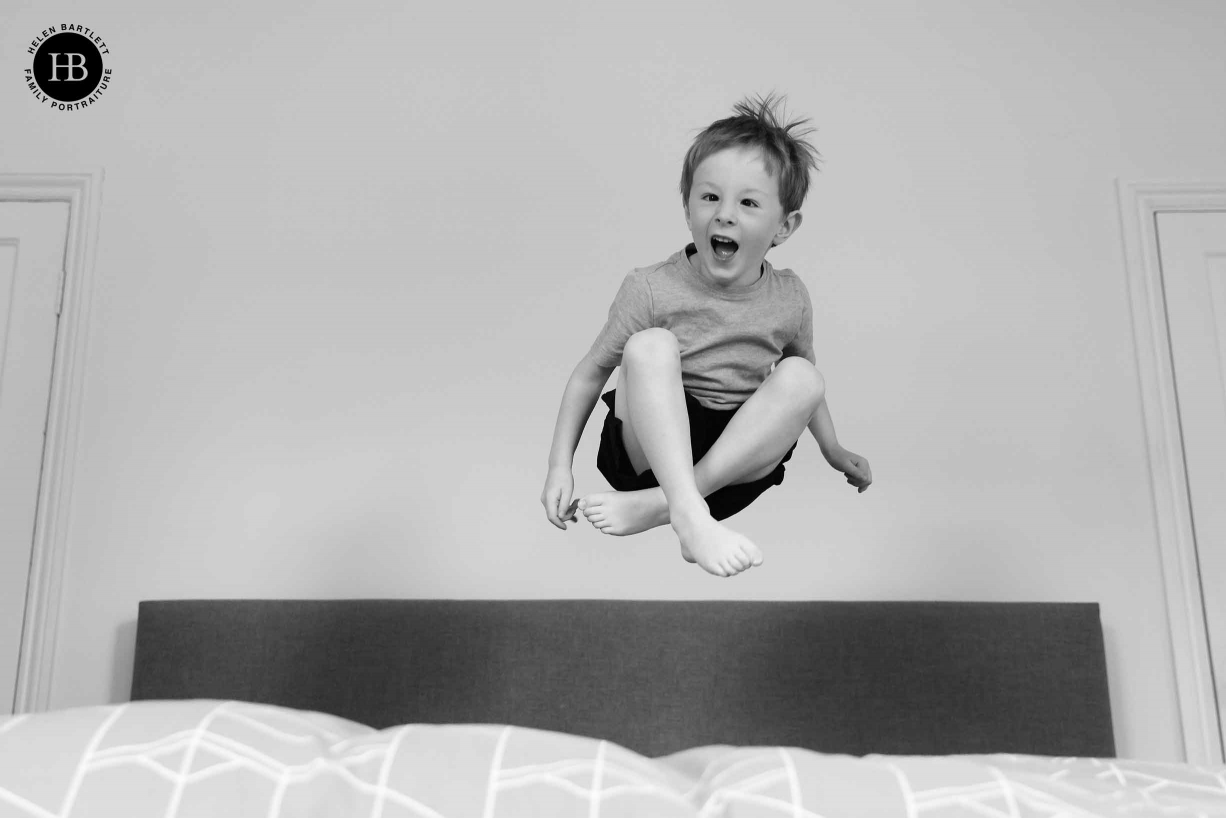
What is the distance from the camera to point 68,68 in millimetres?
3162

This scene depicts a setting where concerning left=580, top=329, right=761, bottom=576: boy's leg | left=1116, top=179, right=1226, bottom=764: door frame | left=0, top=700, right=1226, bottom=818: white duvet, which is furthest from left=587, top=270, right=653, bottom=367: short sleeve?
left=1116, top=179, right=1226, bottom=764: door frame

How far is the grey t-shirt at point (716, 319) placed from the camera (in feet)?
4.42

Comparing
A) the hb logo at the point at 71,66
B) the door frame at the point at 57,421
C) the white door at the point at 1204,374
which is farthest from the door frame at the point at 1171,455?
the hb logo at the point at 71,66

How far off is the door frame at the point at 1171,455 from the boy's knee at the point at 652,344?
7.02ft

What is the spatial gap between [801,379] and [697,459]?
0.58 feet

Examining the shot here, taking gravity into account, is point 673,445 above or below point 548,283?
below

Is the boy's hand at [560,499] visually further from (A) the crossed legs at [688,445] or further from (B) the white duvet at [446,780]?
(B) the white duvet at [446,780]

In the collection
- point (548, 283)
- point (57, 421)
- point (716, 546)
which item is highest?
point (548, 283)

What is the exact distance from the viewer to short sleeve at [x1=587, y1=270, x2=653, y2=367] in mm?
1361

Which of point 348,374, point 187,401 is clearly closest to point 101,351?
point 187,401

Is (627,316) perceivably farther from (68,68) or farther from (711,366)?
(68,68)

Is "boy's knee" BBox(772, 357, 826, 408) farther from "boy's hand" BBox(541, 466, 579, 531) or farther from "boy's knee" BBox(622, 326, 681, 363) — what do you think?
"boy's hand" BBox(541, 466, 579, 531)

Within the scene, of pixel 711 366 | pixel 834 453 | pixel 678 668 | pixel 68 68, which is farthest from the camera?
pixel 68 68

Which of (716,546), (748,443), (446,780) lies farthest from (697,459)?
(446,780)
